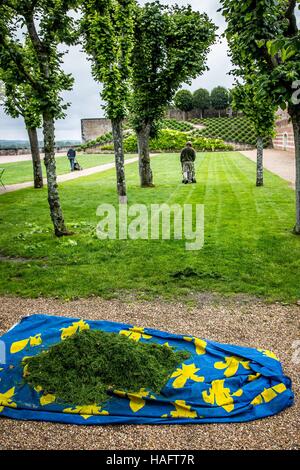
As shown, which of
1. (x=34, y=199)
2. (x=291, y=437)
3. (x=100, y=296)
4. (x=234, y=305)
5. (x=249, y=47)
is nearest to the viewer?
(x=291, y=437)

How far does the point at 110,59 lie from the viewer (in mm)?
13109

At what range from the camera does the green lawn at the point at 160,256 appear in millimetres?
7012

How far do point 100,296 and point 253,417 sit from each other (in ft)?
12.2

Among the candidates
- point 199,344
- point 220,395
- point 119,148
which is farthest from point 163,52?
point 220,395

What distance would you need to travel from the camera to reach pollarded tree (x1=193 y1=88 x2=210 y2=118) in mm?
66812

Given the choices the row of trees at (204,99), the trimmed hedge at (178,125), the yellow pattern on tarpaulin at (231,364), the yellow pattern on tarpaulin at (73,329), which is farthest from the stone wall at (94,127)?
the yellow pattern on tarpaulin at (231,364)

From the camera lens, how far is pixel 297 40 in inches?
156

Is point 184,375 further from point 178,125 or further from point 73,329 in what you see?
point 178,125

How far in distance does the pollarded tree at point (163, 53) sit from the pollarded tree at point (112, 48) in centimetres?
229

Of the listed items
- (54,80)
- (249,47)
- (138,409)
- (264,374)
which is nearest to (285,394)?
(264,374)

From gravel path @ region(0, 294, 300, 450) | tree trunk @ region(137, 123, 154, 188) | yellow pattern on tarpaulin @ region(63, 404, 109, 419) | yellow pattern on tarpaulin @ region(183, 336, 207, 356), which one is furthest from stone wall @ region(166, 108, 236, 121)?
yellow pattern on tarpaulin @ region(63, 404, 109, 419)

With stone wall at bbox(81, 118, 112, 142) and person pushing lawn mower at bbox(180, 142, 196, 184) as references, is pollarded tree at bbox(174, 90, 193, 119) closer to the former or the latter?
stone wall at bbox(81, 118, 112, 142)

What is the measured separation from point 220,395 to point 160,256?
4.90 metres
